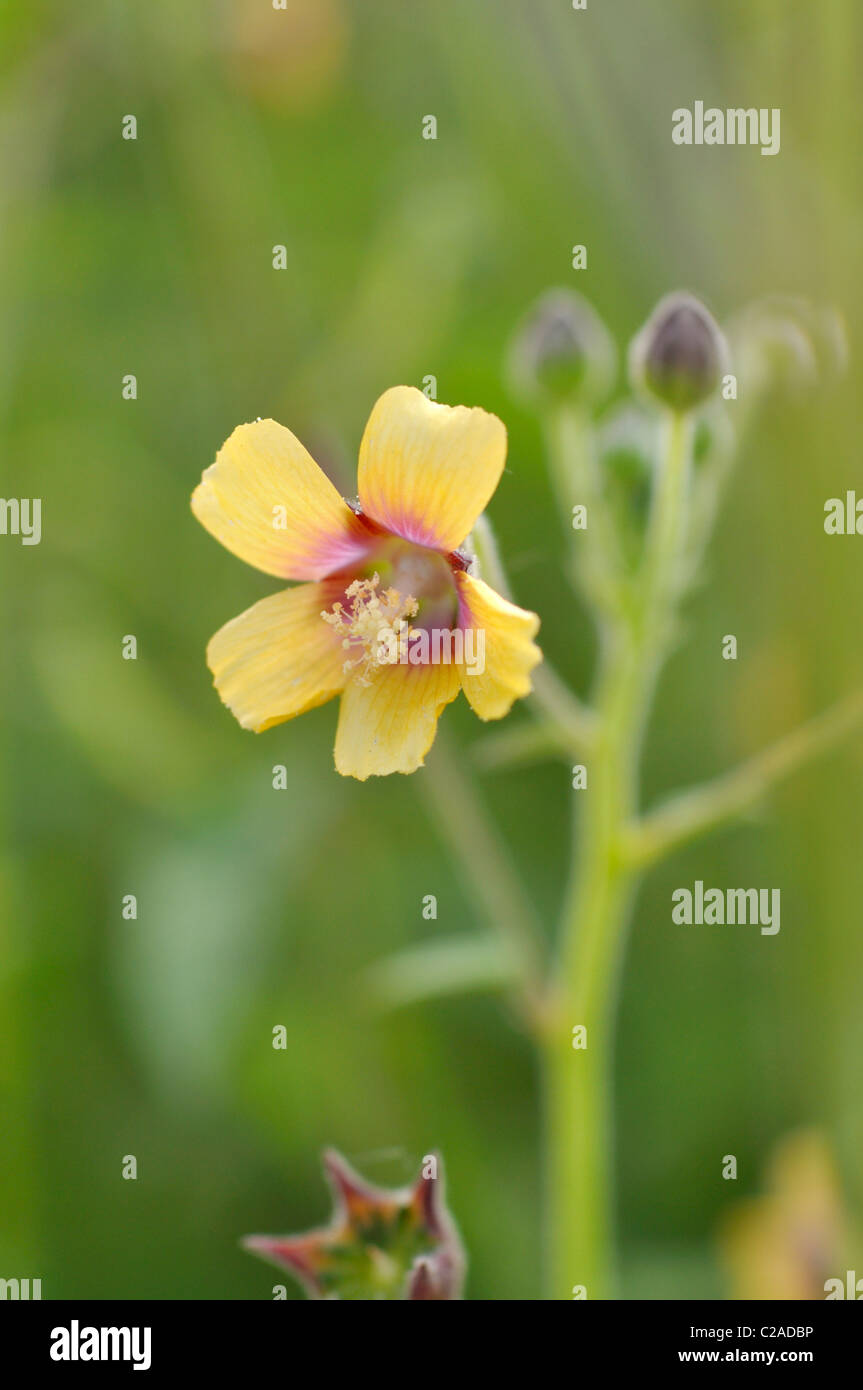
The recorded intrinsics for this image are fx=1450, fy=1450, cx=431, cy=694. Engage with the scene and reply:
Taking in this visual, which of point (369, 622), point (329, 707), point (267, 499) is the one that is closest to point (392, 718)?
point (369, 622)

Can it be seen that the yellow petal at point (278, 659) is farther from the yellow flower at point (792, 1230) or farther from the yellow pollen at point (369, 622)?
the yellow flower at point (792, 1230)

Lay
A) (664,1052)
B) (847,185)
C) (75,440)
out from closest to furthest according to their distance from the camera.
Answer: (847,185) < (664,1052) < (75,440)

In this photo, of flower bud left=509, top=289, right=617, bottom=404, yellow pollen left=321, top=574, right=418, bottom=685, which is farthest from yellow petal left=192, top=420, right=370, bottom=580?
flower bud left=509, top=289, right=617, bottom=404

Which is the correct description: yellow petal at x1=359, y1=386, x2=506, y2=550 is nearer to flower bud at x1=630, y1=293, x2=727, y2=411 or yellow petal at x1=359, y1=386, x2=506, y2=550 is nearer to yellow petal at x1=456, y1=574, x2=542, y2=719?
yellow petal at x1=456, y1=574, x2=542, y2=719

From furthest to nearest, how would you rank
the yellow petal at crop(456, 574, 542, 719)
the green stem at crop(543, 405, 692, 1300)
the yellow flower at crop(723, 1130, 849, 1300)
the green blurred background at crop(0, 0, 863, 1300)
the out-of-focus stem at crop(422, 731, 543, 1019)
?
the green blurred background at crop(0, 0, 863, 1300) → the yellow flower at crop(723, 1130, 849, 1300) → the out-of-focus stem at crop(422, 731, 543, 1019) → the green stem at crop(543, 405, 692, 1300) → the yellow petal at crop(456, 574, 542, 719)

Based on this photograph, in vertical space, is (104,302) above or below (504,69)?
below
